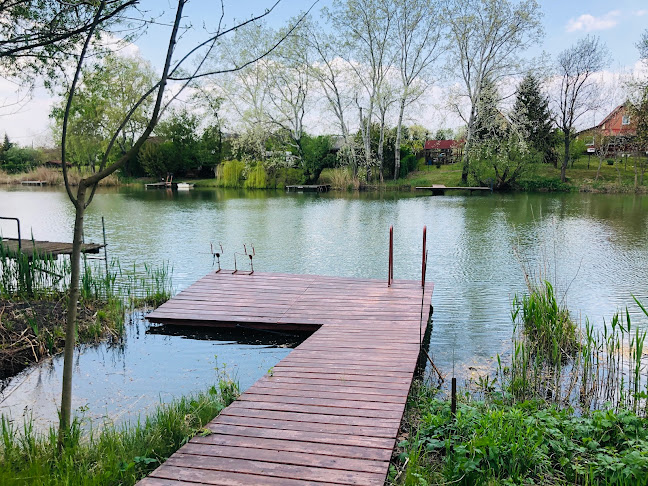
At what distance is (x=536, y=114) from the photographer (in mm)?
31984

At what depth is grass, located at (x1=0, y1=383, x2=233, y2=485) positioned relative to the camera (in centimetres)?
322

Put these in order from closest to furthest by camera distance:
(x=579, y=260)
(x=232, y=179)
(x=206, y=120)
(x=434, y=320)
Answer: (x=434, y=320) → (x=579, y=260) → (x=232, y=179) → (x=206, y=120)

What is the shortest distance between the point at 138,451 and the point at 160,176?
124 feet

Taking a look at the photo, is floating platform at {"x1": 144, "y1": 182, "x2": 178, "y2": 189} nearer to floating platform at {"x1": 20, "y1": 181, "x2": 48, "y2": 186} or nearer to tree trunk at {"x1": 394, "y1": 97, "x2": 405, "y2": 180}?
floating platform at {"x1": 20, "y1": 181, "x2": 48, "y2": 186}

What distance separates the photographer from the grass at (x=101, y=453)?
3.22 metres

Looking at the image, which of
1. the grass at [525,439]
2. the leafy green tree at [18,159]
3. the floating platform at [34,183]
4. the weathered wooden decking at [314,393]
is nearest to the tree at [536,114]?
the weathered wooden decking at [314,393]

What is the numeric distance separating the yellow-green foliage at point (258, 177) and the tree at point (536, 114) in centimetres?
1407

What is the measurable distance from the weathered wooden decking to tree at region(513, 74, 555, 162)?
1033 inches

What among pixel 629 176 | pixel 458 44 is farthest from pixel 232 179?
pixel 629 176

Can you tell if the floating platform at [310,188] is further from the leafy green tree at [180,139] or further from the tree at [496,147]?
the leafy green tree at [180,139]

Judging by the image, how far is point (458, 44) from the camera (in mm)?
28562

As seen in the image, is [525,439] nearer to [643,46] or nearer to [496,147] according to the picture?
[496,147]

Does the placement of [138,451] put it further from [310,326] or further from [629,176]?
[629,176]

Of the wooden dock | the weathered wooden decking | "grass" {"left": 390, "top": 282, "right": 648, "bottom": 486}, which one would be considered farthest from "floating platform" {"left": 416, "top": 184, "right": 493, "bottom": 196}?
"grass" {"left": 390, "top": 282, "right": 648, "bottom": 486}
